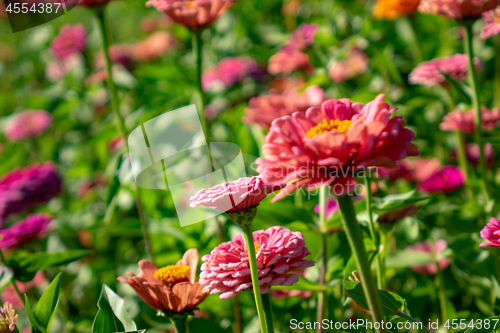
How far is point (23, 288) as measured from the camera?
3.29 feet

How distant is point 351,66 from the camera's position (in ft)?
4.01

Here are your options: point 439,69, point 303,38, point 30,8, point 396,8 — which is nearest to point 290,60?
point 303,38

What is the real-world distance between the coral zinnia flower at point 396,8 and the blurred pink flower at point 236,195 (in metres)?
0.82

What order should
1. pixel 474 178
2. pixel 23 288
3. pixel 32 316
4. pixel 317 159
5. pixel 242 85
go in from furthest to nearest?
1. pixel 242 85
2. pixel 23 288
3. pixel 474 178
4. pixel 32 316
5. pixel 317 159

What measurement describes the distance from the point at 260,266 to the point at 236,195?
87mm

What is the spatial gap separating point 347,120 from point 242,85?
1.07 metres

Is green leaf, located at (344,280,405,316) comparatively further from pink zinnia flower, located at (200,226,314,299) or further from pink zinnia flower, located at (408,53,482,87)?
pink zinnia flower, located at (408,53,482,87)

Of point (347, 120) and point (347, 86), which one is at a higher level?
point (347, 120)

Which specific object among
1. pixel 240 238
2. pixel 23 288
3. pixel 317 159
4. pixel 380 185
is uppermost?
pixel 317 159

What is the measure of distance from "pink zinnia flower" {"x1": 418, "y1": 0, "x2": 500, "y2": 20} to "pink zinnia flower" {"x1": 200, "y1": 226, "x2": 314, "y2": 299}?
429 mm

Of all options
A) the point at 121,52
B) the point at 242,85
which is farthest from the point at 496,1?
the point at 121,52

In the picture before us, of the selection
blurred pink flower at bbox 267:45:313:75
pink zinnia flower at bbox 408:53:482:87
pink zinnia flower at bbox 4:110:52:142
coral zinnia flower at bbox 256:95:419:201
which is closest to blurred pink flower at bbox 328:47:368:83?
blurred pink flower at bbox 267:45:313:75

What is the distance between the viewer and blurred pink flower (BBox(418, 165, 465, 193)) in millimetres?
Result: 858

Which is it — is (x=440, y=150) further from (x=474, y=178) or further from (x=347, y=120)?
(x=347, y=120)
